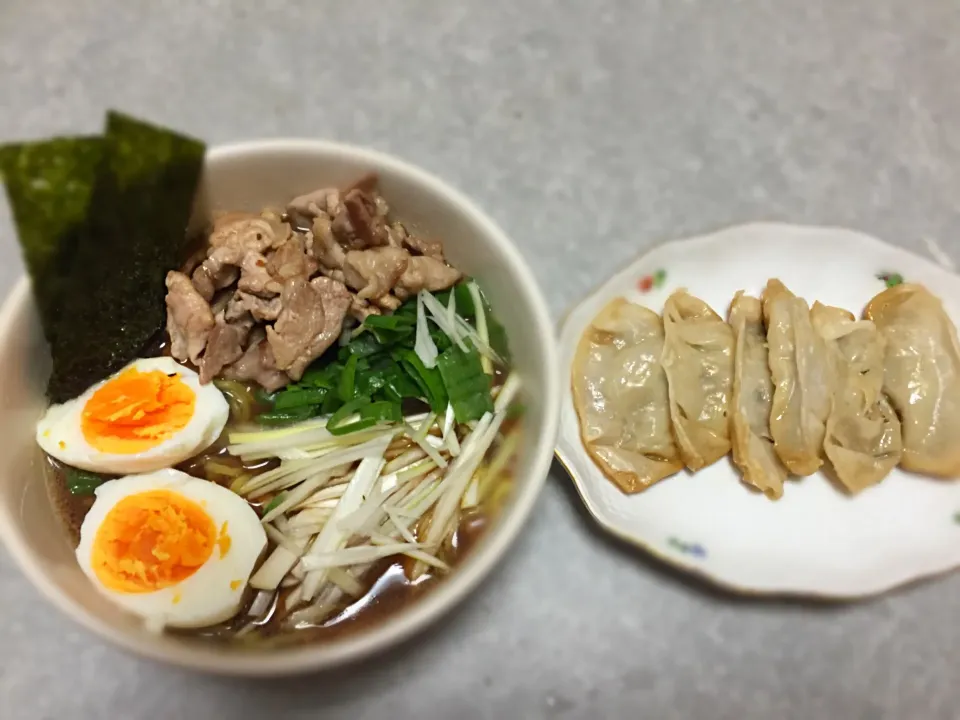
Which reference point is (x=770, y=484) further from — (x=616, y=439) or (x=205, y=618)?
(x=205, y=618)

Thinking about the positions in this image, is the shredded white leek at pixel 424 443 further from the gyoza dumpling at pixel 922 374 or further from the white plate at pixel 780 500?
the gyoza dumpling at pixel 922 374

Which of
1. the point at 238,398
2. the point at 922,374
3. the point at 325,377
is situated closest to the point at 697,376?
the point at 922,374

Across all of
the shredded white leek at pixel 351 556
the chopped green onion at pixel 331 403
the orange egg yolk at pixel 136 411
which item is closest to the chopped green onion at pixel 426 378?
the chopped green onion at pixel 331 403

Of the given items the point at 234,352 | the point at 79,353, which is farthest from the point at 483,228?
the point at 79,353

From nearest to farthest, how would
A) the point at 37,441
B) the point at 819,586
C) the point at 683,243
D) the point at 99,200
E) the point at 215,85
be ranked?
the point at 99,200 → the point at 37,441 → the point at 819,586 → the point at 683,243 → the point at 215,85

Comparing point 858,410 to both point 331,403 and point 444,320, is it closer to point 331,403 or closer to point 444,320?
point 444,320

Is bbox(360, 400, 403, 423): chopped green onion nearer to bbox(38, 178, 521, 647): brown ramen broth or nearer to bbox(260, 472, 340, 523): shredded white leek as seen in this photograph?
bbox(38, 178, 521, 647): brown ramen broth
